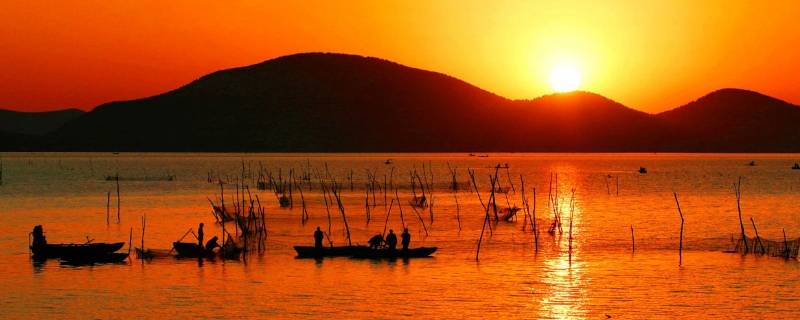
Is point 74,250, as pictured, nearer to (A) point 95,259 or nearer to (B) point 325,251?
(A) point 95,259

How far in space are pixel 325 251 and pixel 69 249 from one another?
956 centimetres

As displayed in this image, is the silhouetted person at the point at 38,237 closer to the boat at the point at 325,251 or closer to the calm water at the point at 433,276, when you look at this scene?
the calm water at the point at 433,276

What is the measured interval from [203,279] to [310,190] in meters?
47.8

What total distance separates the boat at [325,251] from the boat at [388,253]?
0.27m

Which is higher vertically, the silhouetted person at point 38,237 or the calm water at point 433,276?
the silhouetted person at point 38,237

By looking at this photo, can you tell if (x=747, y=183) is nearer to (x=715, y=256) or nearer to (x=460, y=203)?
(x=460, y=203)

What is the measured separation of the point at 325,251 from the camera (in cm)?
3959

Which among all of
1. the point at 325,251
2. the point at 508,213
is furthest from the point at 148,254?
the point at 508,213

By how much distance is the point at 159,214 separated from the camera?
205 feet

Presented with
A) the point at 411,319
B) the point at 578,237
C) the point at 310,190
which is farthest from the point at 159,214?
the point at 411,319

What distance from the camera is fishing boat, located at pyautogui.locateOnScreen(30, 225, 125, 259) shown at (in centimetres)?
3794

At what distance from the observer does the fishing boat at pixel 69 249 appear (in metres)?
37.9

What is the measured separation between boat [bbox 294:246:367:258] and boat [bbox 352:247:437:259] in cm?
27

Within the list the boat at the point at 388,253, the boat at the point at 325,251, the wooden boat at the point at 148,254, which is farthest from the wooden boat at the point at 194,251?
the boat at the point at 388,253
